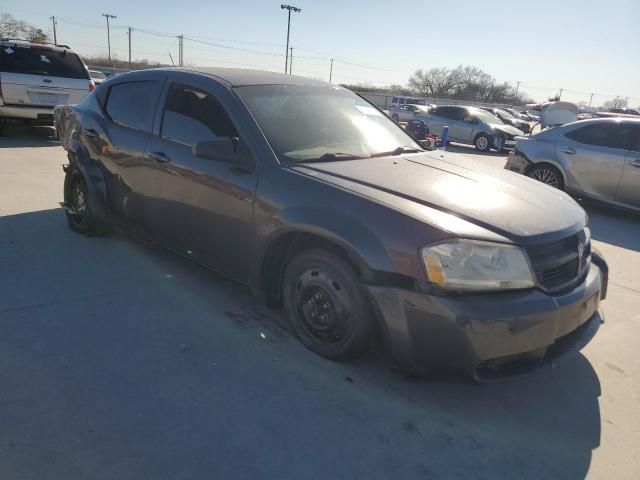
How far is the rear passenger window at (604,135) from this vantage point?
7.07 m

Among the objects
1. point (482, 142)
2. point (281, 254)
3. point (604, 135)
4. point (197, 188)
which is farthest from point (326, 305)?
point (482, 142)

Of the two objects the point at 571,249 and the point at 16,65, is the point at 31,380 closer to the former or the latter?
the point at 571,249

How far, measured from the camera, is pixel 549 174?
7758mm

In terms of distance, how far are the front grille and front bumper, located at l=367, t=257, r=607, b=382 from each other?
87mm

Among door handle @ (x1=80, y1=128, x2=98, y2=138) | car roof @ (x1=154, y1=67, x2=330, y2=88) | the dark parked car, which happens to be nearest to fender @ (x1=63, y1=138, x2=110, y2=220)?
the dark parked car

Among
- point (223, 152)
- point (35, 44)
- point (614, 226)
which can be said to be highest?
point (35, 44)

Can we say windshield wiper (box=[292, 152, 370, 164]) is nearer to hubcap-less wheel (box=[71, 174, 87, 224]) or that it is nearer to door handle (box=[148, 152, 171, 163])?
door handle (box=[148, 152, 171, 163])

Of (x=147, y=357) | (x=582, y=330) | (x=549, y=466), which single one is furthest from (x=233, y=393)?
(x=582, y=330)

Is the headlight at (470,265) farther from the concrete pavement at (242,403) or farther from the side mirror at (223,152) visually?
the side mirror at (223,152)

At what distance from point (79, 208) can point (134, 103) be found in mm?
1387

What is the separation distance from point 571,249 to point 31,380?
302 cm

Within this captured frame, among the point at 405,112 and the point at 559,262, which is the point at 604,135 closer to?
the point at 559,262

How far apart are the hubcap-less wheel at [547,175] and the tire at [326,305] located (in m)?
6.14

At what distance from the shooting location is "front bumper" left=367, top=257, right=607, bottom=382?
2.23m
